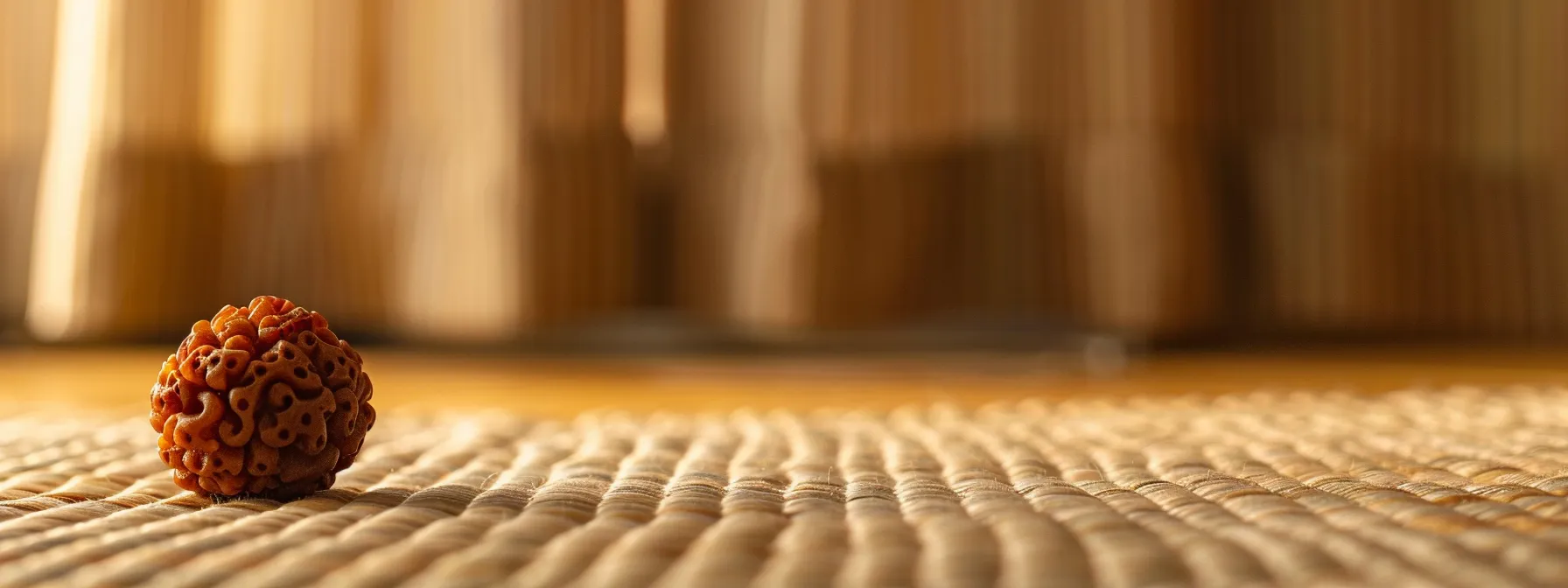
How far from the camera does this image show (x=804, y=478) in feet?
1.26

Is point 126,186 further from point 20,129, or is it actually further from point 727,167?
point 727,167

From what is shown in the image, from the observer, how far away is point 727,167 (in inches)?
48.0

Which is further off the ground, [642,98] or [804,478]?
[642,98]

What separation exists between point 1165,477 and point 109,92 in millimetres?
1217

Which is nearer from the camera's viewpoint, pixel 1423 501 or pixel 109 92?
pixel 1423 501

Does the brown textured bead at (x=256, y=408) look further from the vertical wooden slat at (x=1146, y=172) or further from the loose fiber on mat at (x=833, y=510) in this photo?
the vertical wooden slat at (x=1146, y=172)

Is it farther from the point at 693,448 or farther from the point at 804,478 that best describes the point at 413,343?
the point at 804,478

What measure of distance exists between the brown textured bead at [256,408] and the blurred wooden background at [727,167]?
2.69 feet

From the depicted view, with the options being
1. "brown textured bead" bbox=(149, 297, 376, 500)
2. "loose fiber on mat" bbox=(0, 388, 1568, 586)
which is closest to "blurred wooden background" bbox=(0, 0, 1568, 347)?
"loose fiber on mat" bbox=(0, 388, 1568, 586)

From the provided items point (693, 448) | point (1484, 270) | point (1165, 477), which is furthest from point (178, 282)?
point (1484, 270)

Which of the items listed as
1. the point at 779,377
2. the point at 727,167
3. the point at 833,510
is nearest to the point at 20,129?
the point at 727,167

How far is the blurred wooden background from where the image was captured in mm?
Result: 1186

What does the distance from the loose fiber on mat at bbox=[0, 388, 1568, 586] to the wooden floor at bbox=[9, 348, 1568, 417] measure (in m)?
0.28

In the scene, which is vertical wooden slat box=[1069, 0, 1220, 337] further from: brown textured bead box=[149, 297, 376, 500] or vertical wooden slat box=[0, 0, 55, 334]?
vertical wooden slat box=[0, 0, 55, 334]
